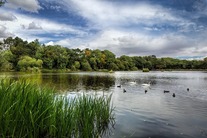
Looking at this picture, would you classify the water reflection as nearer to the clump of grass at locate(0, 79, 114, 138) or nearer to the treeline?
the clump of grass at locate(0, 79, 114, 138)

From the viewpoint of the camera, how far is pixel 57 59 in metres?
106

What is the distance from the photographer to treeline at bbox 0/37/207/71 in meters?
92.1

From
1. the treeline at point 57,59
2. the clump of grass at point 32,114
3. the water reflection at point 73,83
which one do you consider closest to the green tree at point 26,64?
the treeline at point 57,59

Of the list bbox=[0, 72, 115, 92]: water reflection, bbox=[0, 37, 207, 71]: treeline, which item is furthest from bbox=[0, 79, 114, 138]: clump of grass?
bbox=[0, 37, 207, 71]: treeline

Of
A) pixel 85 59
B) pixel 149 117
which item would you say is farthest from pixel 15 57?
pixel 149 117

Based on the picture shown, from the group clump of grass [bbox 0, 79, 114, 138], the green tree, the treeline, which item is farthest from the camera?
the treeline

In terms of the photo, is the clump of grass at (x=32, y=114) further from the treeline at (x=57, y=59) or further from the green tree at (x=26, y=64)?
the green tree at (x=26, y=64)

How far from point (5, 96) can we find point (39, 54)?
4090 inches

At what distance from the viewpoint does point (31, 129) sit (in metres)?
6.12

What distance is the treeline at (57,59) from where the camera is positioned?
92125 mm

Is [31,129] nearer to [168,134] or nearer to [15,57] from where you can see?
[168,134]

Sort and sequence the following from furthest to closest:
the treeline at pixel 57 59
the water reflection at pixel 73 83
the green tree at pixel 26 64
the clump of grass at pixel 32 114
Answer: the treeline at pixel 57 59
the green tree at pixel 26 64
the water reflection at pixel 73 83
the clump of grass at pixel 32 114

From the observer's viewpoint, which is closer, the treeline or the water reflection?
the water reflection

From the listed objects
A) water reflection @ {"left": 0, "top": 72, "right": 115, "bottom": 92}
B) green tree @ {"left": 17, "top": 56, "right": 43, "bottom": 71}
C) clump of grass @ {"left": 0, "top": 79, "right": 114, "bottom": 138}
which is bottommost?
water reflection @ {"left": 0, "top": 72, "right": 115, "bottom": 92}
